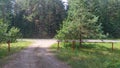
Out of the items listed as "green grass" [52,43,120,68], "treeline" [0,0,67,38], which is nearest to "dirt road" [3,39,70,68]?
"green grass" [52,43,120,68]

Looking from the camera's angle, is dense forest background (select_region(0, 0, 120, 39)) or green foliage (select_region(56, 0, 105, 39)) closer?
green foliage (select_region(56, 0, 105, 39))

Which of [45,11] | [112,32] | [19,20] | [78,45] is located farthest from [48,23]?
[78,45]

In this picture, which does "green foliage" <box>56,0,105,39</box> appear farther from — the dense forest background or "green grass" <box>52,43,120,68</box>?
the dense forest background

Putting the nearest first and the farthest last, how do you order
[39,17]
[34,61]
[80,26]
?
[34,61]
[80,26]
[39,17]

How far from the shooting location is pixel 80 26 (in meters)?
27.7

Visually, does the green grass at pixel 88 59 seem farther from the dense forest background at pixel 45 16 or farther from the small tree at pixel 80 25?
the dense forest background at pixel 45 16

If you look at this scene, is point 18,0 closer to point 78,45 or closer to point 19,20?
point 19,20

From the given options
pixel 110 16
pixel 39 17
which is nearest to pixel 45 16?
pixel 39 17

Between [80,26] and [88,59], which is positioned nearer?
[88,59]

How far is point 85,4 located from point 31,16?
90.7ft

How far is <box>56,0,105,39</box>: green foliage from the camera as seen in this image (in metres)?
27.7

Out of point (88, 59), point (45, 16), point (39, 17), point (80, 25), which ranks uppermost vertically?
point (45, 16)

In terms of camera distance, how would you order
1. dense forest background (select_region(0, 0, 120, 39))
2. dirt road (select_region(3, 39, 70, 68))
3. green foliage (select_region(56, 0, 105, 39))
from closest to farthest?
dirt road (select_region(3, 39, 70, 68)) → green foliage (select_region(56, 0, 105, 39)) → dense forest background (select_region(0, 0, 120, 39))

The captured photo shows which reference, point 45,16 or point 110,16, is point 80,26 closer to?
point 45,16
